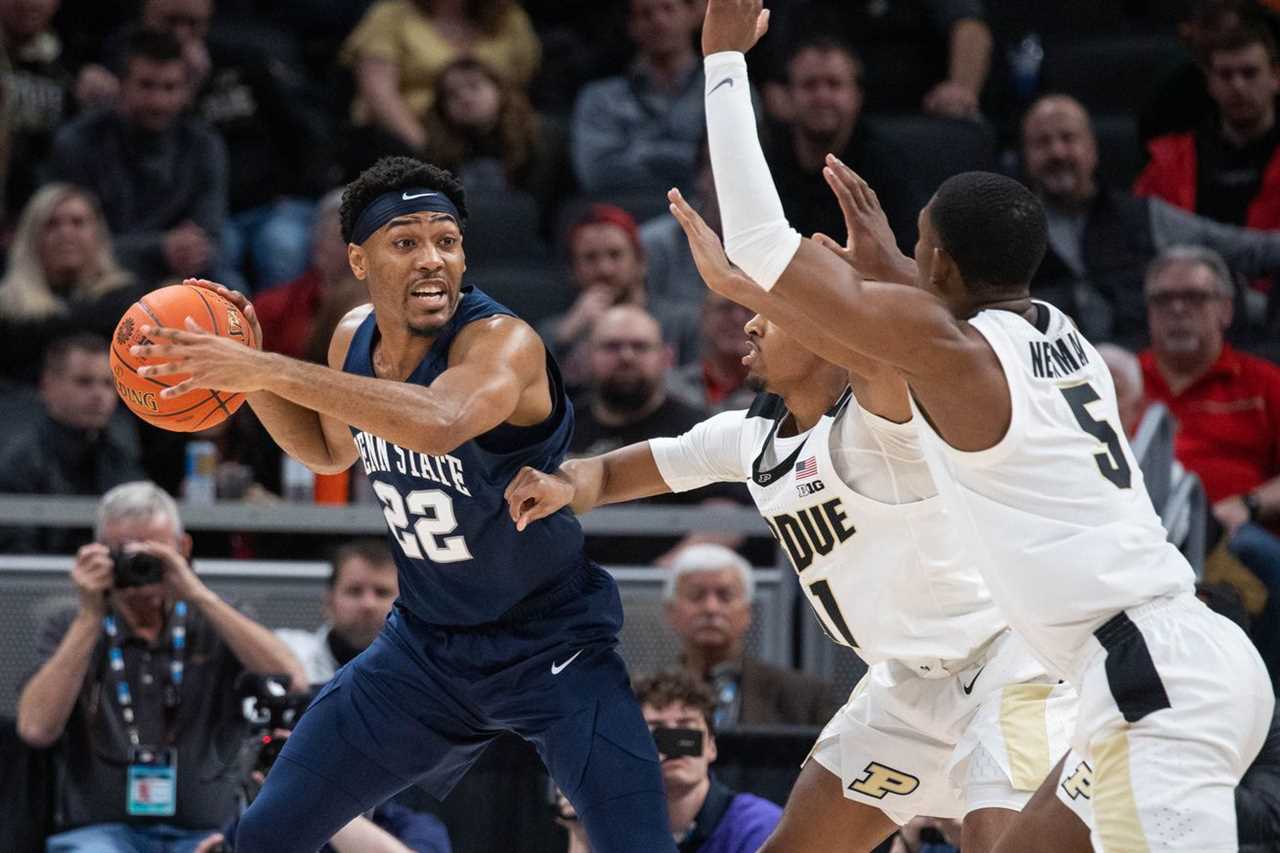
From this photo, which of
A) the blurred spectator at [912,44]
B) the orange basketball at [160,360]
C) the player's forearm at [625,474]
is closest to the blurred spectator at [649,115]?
the blurred spectator at [912,44]

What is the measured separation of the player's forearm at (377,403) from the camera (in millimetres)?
4414

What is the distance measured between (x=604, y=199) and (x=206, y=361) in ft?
21.2

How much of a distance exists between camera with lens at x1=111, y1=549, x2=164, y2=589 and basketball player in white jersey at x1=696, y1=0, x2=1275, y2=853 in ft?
10.9

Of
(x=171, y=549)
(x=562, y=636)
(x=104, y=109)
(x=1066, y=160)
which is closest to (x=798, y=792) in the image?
(x=562, y=636)

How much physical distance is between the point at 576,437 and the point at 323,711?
3.61 meters

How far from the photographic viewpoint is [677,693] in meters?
6.27

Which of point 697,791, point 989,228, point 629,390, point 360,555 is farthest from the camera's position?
point 629,390

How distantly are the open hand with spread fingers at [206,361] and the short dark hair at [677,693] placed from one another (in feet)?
7.68

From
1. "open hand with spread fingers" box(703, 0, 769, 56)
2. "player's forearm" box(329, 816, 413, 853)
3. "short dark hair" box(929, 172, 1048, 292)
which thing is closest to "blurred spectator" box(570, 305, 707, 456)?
"player's forearm" box(329, 816, 413, 853)

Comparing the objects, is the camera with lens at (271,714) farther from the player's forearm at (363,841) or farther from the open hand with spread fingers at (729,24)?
the open hand with spread fingers at (729,24)

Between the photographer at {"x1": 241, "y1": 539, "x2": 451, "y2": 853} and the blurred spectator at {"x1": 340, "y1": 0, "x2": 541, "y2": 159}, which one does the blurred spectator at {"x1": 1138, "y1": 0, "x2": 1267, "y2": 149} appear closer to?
the blurred spectator at {"x1": 340, "y1": 0, "x2": 541, "y2": 159}

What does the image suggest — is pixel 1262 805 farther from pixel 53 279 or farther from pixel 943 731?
pixel 53 279

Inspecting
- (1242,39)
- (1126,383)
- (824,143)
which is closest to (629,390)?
(824,143)

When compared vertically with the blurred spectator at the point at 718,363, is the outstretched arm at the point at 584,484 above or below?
below
